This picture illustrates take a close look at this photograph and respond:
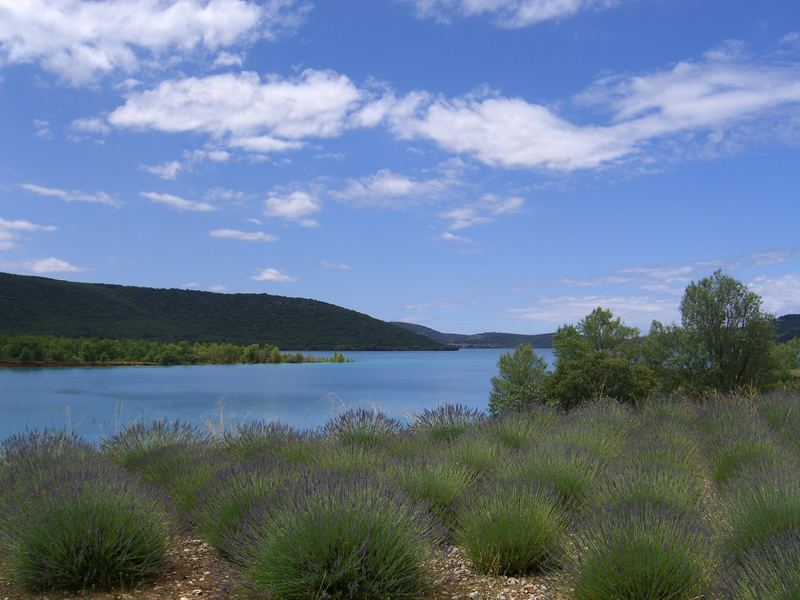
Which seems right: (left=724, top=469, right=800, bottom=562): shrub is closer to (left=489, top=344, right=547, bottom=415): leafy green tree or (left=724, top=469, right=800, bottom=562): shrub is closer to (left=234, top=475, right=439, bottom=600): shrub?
(left=234, top=475, right=439, bottom=600): shrub

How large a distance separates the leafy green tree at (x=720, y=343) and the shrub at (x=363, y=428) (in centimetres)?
2427

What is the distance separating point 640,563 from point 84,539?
3.79m

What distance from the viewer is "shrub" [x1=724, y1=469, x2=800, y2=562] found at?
4504 millimetres

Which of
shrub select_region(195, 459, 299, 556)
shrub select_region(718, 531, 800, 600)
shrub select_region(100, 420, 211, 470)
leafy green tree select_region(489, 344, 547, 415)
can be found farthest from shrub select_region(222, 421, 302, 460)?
leafy green tree select_region(489, 344, 547, 415)

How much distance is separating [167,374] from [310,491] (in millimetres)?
67903

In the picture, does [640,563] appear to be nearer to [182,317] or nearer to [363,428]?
[363,428]

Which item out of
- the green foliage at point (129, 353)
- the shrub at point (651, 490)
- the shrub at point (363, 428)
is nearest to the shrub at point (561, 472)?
the shrub at point (651, 490)

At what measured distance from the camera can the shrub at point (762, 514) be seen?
4504 mm

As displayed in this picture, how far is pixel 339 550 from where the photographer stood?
13.9 feet

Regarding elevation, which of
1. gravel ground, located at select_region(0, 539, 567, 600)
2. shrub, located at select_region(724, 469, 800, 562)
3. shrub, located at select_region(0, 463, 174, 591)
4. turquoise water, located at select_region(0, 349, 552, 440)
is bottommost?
turquoise water, located at select_region(0, 349, 552, 440)

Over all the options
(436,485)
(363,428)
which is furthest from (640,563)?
(363,428)

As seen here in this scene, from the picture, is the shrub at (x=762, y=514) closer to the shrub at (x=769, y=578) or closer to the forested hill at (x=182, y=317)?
the shrub at (x=769, y=578)

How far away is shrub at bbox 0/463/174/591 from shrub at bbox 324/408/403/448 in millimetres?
4088

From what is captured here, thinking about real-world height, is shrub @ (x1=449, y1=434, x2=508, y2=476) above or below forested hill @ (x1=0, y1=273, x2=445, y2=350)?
below
